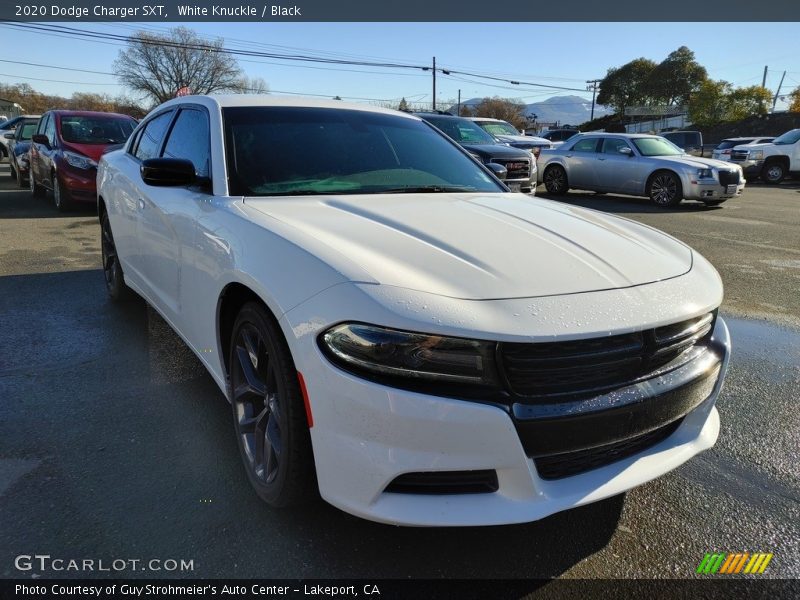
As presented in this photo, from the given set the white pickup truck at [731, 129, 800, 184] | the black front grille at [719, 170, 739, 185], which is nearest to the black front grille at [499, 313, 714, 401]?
the black front grille at [719, 170, 739, 185]

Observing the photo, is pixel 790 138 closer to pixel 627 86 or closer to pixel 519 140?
pixel 519 140

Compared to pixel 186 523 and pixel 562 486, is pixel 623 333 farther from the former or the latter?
pixel 186 523

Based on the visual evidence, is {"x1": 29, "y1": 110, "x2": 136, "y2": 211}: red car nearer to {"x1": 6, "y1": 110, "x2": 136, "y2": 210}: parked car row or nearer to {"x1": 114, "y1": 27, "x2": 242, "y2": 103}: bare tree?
{"x1": 6, "y1": 110, "x2": 136, "y2": 210}: parked car row

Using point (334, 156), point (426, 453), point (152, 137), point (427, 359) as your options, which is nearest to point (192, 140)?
point (334, 156)

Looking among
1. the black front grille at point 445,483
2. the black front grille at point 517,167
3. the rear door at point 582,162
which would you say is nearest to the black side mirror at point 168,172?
the black front grille at point 445,483

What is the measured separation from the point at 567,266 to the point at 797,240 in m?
8.32

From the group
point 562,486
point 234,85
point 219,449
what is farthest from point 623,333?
point 234,85

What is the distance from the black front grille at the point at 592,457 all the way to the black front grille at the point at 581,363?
0.21m

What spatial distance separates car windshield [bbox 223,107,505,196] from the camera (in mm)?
2875

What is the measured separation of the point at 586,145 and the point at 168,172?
12.7 metres

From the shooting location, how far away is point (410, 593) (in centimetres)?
188

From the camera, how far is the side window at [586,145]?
44.8ft

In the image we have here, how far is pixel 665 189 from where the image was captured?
1235 cm

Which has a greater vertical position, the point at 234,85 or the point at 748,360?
the point at 234,85
